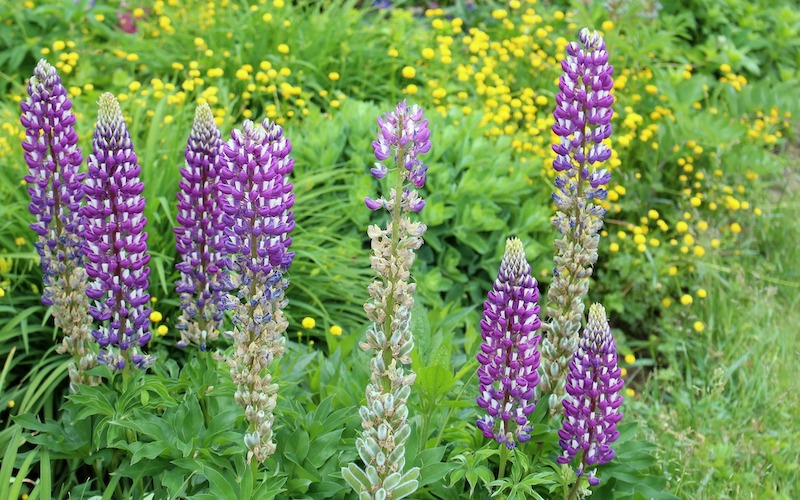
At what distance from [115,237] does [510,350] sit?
1385 millimetres

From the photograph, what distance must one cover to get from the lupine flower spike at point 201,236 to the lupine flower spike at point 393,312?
2.36ft

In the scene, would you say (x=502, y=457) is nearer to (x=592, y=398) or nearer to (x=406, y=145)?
(x=592, y=398)

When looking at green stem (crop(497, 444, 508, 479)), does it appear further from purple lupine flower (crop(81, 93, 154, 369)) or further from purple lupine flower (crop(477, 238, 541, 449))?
purple lupine flower (crop(81, 93, 154, 369))

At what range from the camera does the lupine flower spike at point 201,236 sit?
3.18 metres

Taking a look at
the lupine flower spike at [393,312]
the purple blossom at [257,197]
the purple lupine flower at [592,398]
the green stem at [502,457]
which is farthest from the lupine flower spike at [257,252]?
the purple lupine flower at [592,398]

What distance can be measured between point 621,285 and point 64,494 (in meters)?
3.39

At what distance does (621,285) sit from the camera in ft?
18.0

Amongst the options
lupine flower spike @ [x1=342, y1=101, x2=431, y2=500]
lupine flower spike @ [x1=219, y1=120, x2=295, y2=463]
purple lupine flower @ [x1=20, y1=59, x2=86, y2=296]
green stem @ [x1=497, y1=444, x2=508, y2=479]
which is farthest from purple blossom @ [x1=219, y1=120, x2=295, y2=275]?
green stem @ [x1=497, y1=444, x2=508, y2=479]

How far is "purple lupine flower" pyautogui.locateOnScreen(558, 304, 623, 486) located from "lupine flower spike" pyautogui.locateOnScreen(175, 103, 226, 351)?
4.06ft

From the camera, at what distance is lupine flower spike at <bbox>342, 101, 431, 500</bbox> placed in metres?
2.58

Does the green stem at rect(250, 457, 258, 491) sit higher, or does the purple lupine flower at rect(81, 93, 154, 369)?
the purple lupine flower at rect(81, 93, 154, 369)

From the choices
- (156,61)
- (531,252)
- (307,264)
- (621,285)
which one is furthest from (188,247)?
(156,61)

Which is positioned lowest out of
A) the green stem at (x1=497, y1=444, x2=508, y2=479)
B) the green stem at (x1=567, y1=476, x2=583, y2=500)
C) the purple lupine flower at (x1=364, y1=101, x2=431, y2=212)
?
the green stem at (x1=567, y1=476, x2=583, y2=500)

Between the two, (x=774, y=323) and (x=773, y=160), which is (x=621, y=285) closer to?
(x=774, y=323)
